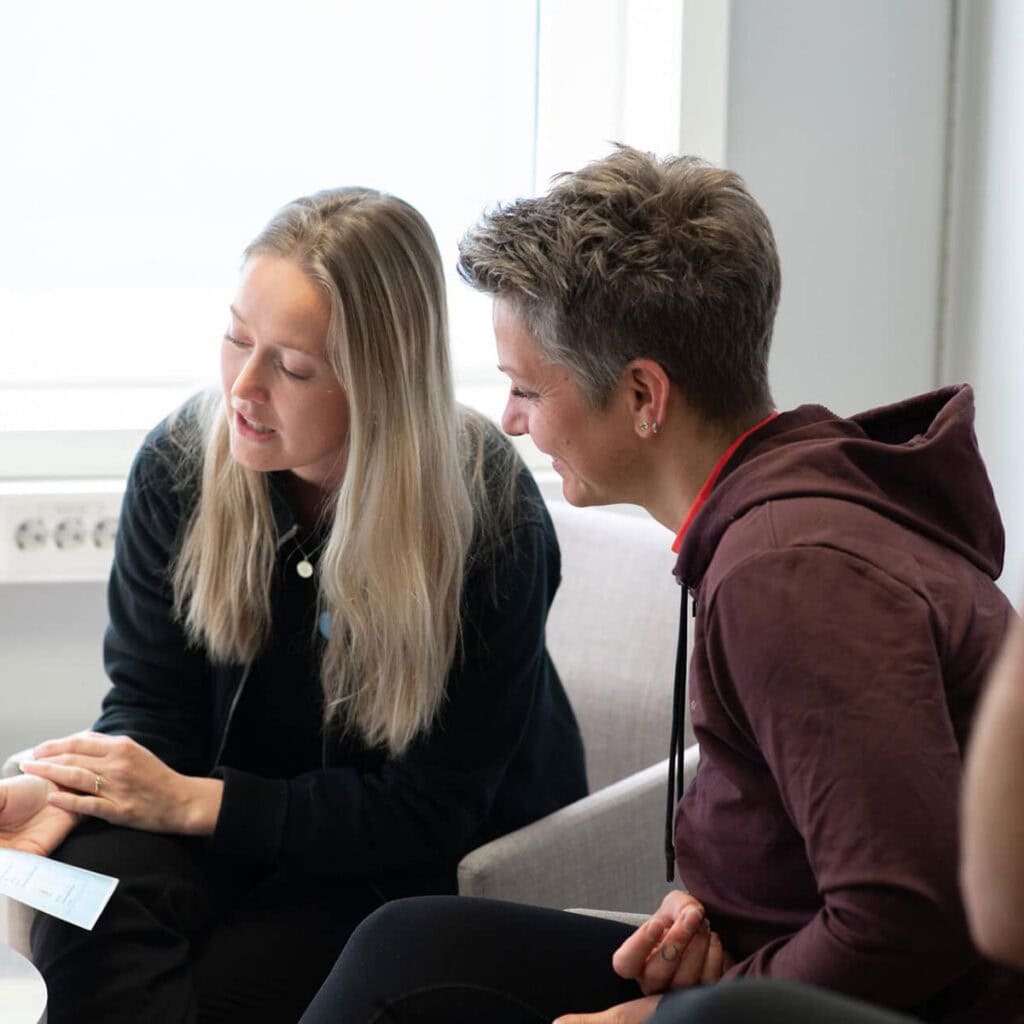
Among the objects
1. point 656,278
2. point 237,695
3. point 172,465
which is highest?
point 656,278

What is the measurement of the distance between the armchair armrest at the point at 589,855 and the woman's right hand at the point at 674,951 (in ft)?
1.17

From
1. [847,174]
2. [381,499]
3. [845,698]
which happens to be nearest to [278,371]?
[381,499]

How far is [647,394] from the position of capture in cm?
138

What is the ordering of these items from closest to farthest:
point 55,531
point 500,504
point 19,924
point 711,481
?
point 711,481
point 19,924
point 500,504
point 55,531

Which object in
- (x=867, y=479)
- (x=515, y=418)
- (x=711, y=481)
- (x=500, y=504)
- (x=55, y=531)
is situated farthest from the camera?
(x=55, y=531)

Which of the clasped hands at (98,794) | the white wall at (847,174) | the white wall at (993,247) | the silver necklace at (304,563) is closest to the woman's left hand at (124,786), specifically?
the clasped hands at (98,794)

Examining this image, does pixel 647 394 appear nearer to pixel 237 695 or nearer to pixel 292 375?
pixel 292 375

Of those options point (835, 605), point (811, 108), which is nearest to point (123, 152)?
point (811, 108)

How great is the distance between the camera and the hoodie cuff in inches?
67.9

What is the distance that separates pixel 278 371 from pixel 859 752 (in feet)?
2.94

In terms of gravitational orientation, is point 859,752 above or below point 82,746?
above

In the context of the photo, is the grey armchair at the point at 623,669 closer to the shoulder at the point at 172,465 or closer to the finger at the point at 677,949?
the finger at the point at 677,949

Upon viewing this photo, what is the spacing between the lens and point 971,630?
1168mm

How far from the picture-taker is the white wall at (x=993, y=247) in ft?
8.05
